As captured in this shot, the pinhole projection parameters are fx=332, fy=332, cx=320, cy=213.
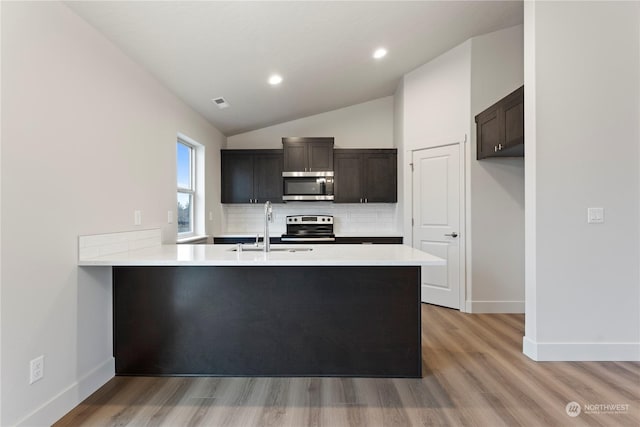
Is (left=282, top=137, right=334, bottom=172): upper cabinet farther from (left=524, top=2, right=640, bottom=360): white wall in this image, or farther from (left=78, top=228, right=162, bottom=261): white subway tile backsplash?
(left=524, top=2, right=640, bottom=360): white wall

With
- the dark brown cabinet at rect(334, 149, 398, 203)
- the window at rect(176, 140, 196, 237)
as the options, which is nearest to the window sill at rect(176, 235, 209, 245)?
the window at rect(176, 140, 196, 237)

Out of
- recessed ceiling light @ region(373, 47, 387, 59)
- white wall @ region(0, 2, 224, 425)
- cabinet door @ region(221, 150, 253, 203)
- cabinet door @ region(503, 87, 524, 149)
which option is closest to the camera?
white wall @ region(0, 2, 224, 425)

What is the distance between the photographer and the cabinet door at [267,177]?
4945 millimetres

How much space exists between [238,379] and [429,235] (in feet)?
9.19

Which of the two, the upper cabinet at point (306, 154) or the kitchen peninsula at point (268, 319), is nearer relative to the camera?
the kitchen peninsula at point (268, 319)

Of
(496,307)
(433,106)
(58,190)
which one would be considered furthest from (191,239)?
(496,307)

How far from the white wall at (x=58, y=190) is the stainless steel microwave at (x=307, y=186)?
2.43m

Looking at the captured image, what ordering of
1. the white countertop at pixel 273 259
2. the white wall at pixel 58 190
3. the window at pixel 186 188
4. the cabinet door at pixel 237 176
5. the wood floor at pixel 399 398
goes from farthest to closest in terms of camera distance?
the cabinet door at pixel 237 176 → the window at pixel 186 188 → the white countertop at pixel 273 259 → the wood floor at pixel 399 398 → the white wall at pixel 58 190

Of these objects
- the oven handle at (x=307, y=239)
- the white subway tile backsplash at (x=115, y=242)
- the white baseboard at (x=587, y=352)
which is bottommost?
the white baseboard at (x=587, y=352)

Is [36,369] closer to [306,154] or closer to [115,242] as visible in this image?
[115,242]

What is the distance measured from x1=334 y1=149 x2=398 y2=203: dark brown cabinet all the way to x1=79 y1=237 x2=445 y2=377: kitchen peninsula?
2.64 m

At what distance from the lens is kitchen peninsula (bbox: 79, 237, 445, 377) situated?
2264mm

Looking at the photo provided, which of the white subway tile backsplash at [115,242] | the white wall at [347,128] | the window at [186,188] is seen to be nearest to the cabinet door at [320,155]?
the white wall at [347,128]

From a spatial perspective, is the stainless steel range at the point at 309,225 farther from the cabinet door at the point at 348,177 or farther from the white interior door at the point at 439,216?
the white interior door at the point at 439,216
